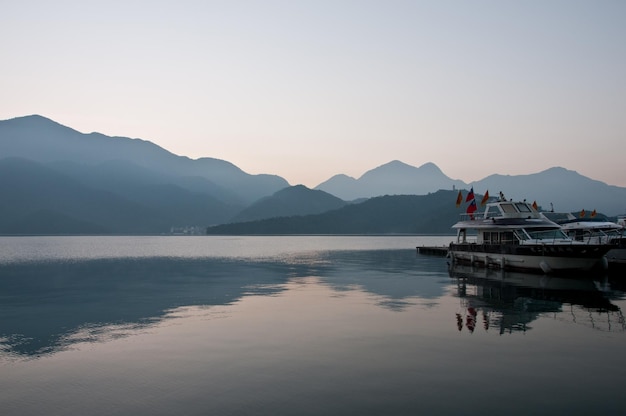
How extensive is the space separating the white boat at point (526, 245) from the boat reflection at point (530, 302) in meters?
1.68

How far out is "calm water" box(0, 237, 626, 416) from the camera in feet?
57.0

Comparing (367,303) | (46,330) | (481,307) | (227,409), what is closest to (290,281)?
(367,303)

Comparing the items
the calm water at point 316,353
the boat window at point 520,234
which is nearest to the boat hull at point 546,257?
the boat window at point 520,234

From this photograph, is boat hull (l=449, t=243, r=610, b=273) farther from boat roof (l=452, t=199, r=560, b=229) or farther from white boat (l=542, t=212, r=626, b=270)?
white boat (l=542, t=212, r=626, b=270)

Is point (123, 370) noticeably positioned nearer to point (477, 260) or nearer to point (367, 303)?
point (367, 303)

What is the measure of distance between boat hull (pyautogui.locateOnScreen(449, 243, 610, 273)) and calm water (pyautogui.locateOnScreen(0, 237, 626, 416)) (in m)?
8.66

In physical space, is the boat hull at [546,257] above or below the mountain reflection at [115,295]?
above

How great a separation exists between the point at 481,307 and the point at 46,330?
30.2 m

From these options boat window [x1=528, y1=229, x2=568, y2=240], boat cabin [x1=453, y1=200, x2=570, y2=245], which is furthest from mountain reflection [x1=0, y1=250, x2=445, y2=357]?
boat window [x1=528, y1=229, x2=568, y2=240]

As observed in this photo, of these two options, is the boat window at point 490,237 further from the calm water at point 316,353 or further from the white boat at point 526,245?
the calm water at point 316,353

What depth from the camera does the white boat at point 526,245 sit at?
2196 inches

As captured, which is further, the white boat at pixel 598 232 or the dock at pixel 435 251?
the dock at pixel 435 251

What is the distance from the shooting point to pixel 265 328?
100 ft

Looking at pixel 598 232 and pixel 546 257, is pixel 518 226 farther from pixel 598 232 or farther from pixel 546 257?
pixel 598 232
